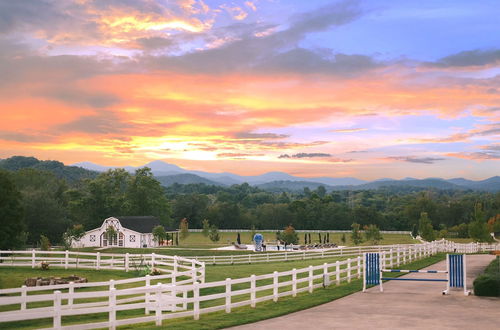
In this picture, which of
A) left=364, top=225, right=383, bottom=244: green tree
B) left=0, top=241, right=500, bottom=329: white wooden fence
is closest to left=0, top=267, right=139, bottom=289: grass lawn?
left=0, top=241, right=500, bottom=329: white wooden fence

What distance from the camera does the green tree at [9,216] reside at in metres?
53.9

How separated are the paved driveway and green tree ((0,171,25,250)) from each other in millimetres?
41649

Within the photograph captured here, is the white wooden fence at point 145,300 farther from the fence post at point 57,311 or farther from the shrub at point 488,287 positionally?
the shrub at point 488,287

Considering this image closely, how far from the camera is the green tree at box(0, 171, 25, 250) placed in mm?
53906

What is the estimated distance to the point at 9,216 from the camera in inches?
2162

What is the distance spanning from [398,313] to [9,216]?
46.6 metres

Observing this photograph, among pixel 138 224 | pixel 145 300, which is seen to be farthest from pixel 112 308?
pixel 138 224

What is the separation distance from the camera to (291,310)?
17.8 meters

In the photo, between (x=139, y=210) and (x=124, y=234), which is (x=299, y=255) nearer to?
(x=124, y=234)

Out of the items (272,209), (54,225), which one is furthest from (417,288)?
(272,209)

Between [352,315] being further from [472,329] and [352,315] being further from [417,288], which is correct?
[417,288]

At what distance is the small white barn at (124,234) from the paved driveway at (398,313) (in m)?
68.4

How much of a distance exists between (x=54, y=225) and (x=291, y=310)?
8032cm

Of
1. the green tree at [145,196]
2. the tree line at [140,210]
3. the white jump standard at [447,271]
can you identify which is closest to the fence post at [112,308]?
the white jump standard at [447,271]
